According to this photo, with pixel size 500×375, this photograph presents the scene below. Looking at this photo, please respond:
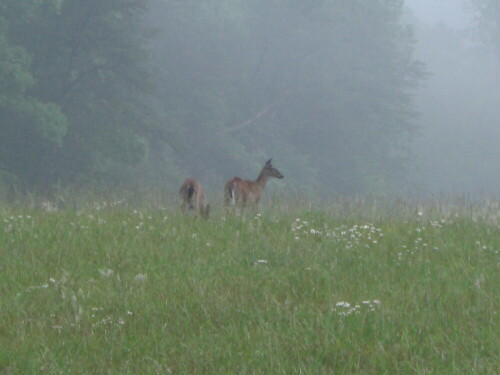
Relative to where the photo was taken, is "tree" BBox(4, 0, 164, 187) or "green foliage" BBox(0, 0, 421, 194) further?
"tree" BBox(4, 0, 164, 187)

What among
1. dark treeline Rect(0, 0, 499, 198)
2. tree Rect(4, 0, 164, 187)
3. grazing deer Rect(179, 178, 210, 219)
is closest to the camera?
grazing deer Rect(179, 178, 210, 219)

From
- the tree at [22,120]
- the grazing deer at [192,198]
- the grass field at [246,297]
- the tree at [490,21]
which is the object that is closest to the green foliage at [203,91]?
the tree at [22,120]

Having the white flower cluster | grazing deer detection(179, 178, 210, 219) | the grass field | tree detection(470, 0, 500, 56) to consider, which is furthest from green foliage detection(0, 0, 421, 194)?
the white flower cluster

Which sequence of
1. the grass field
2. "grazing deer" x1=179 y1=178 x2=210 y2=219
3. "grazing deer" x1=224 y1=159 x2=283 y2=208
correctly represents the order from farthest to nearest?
"grazing deer" x1=224 y1=159 x2=283 y2=208
"grazing deer" x1=179 y1=178 x2=210 y2=219
the grass field

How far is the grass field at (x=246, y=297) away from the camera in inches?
217

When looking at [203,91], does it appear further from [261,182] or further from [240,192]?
[240,192]

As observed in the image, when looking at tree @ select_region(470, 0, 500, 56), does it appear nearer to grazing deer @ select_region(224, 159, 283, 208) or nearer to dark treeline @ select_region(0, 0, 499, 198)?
dark treeline @ select_region(0, 0, 499, 198)

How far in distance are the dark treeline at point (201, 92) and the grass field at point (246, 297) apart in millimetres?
16715

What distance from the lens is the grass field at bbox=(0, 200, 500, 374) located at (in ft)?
18.1

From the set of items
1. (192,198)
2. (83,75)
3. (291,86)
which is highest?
(291,86)

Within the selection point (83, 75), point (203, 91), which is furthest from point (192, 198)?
point (203, 91)

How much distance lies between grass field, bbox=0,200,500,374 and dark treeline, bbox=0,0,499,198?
16.7 meters

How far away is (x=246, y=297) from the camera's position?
6773 mm

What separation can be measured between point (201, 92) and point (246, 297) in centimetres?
3498
